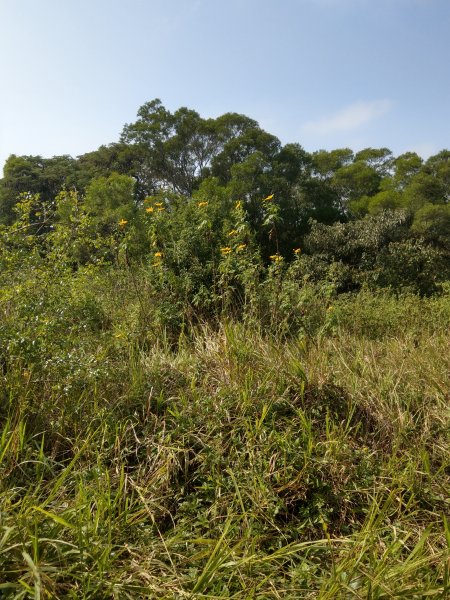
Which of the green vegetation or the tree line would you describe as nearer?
the green vegetation

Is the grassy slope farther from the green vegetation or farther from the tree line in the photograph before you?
the tree line

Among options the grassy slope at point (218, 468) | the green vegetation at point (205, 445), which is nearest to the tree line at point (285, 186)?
the green vegetation at point (205, 445)

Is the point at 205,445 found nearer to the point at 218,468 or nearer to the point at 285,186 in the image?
the point at 218,468

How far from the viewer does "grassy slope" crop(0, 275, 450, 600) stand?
181 centimetres

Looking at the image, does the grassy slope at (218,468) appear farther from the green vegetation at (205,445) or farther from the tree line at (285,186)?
the tree line at (285,186)

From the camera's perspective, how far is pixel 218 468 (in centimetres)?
255

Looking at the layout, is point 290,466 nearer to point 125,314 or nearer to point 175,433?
point 175,433

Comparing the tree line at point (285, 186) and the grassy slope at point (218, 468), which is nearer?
the grassy slope at point (218, 468)

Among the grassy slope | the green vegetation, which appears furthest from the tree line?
the grassy slope

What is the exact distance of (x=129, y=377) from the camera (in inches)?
125

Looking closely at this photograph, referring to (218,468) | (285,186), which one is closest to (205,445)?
(218,468)

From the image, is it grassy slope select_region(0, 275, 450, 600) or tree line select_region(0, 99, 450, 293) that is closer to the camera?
grassy slope select_region(0, 275, 450, 600)

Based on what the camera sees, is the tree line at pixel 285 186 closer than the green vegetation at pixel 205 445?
No

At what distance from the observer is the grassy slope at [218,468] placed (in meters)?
1.81
